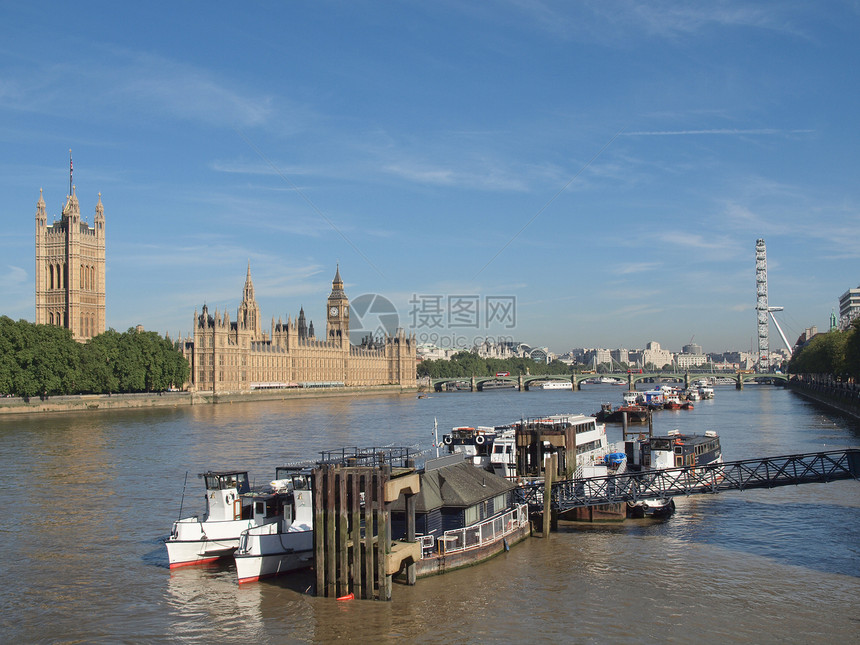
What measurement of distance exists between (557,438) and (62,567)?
1569 centimetres

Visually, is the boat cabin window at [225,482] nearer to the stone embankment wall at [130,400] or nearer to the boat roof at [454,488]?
the boat roof at [454,488]

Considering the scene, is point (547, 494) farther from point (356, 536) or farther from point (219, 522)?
point (219, 522)

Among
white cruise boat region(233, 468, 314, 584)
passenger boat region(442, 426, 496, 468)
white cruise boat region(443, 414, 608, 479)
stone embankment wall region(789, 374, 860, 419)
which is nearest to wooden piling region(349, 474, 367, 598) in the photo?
white cruise boat region(233, 468, 314, 584)

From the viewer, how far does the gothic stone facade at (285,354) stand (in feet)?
408

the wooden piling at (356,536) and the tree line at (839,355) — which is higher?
the tree line at (839,355)

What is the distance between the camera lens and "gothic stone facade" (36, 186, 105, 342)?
127062 mm

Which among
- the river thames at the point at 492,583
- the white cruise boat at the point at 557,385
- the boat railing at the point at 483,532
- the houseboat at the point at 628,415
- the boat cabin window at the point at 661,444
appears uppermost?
the white cruise boat at the point at 557,385

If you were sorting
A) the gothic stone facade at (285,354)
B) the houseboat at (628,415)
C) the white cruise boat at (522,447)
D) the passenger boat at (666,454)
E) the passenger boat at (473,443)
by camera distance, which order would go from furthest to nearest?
the gothic stone facade at (285,354) < the houseboat at (628,415) < the passenger boat at (666,454) < the passenger boat at (473,443) < the white cruise boat at (522,447)

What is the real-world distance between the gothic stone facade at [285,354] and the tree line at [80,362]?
1726 centimetres

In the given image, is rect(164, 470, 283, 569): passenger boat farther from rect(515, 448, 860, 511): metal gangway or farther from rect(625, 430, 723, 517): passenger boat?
rect(625, 430, 723, 517): passenger boat

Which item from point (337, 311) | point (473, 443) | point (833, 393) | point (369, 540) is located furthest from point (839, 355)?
point (337, 311)

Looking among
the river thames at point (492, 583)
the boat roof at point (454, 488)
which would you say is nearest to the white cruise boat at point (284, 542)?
the river thames at point (492, 583)

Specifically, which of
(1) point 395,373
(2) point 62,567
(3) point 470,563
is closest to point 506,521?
(3) point 470,563

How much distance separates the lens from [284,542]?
72.0ft
